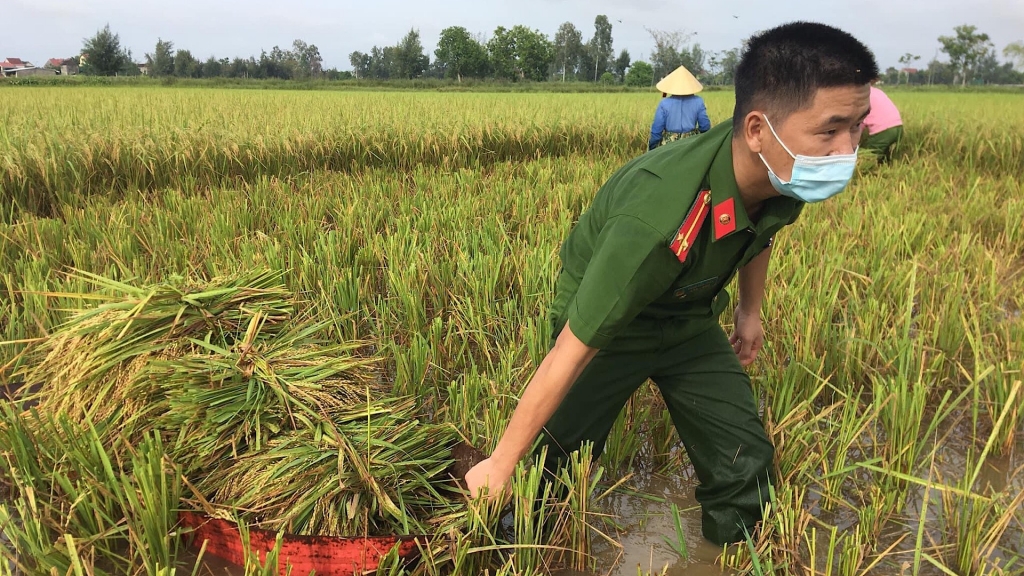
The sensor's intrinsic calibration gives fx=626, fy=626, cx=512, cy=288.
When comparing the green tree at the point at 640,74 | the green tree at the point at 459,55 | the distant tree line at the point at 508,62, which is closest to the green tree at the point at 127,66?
the distant tree line at the point at 508,62

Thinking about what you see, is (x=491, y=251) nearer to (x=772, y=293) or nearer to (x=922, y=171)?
(x=772, y=293)

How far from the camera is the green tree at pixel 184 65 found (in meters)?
49.4

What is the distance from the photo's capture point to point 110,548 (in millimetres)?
1454

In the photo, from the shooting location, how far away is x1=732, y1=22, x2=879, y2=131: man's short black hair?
1208 mm

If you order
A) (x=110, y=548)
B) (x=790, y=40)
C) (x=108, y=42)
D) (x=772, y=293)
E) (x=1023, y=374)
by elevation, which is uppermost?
(x=108, y=42)

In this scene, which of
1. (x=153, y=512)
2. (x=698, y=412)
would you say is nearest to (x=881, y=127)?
(x=698, y=412)

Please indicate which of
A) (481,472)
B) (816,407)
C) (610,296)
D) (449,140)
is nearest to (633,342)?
(610,296)

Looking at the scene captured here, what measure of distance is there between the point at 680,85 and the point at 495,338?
14.8ft

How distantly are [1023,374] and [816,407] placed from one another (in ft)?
2.30

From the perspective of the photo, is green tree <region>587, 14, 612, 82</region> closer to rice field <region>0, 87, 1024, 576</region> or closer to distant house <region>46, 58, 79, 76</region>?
distant house <region>46, 58, 79, 76</region>

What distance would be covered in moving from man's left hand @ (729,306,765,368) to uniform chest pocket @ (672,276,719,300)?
446mm

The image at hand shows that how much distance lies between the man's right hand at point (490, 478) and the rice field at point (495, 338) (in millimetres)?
36

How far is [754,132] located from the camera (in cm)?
134

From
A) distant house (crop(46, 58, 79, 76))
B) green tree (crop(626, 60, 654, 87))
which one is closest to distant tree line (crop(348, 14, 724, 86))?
green tree (crop(626, 60, 654, 87))
